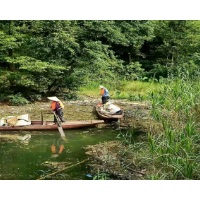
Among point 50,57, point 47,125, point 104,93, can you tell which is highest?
point 50,57

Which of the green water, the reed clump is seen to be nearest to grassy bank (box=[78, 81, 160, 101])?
the green water

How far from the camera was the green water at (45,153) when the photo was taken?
17.9 ft

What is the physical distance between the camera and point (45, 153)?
684 centimetres

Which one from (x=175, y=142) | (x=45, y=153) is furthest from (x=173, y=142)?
(x=45, y=153)

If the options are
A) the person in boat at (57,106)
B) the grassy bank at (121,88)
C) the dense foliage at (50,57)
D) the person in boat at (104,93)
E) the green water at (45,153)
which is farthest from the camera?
the grassy bank at (121,88)

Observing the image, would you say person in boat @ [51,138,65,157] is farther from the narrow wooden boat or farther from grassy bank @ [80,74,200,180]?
grassy bank @ [80,74,200,180]

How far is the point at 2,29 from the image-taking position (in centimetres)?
1223

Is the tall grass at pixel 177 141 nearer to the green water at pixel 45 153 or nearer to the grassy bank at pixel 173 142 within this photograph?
the grassy bank at pixel 173 142

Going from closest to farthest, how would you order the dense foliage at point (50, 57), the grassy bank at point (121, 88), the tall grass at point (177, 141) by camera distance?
the tall grass at point (177, 141)
the dense foliage at point (50, 57)
the grassy bank at point (121, 88)

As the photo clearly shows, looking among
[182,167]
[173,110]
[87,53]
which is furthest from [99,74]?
[182,167]

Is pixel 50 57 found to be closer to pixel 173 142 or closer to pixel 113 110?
pixel 113 110

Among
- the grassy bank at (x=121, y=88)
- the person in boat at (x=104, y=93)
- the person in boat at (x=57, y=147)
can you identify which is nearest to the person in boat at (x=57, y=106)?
the person in boat at (x=57, y=147)
